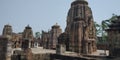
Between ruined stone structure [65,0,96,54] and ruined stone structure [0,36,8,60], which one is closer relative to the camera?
ruined stone structure [0,36,8,60]

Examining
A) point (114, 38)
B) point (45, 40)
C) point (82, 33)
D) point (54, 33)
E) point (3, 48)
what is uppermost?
point (54, 33)

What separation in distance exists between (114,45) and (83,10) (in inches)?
467

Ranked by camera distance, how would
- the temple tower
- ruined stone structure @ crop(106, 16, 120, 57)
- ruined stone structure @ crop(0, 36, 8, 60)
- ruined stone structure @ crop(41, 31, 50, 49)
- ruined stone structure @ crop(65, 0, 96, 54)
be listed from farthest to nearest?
1. ruined stone structure @ crop(41, 31, 50, 49)
2. the temple tower
3. ruined stone structure @ crop(65, 0, 96, 54)
4. ruined stone structure @ crop(0, 36, 8, 60)
5. ruined stone structure @ crop(106, 16, 120, 57)

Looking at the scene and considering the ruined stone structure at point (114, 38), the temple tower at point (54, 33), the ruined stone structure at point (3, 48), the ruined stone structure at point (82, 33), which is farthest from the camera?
the temple tower at point (54, 33)

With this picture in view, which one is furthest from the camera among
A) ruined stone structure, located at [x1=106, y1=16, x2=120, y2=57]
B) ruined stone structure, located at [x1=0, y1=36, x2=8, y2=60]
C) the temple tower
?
the temple tower

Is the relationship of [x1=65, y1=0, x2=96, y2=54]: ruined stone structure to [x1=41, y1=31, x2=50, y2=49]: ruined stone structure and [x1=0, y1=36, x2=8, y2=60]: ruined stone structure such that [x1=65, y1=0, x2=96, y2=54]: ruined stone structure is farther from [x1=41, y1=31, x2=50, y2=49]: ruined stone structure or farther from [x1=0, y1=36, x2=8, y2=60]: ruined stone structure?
[x1=41, y1=31, x2=50, y2=49]: ruined stone structure

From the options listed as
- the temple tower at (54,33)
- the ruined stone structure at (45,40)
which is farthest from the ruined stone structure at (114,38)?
the ruined stone structure at (45,40)

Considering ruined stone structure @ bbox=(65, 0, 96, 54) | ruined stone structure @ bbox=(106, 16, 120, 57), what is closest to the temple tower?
ruined stone structure @ bbox=(65, 0, 96, 54)

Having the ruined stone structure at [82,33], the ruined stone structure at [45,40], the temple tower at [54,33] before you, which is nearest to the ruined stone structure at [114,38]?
the ruined stone structure at [82,33]

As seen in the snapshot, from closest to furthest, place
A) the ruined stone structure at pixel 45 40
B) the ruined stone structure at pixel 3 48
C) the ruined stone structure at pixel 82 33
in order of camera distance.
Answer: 1. the ruined stone structure at pixel 3 48
2. the ruined stone structure at pixel 82 33
3. the ruined stone structure at pixel 45 40

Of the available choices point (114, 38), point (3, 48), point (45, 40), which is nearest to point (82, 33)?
point (114, 38)

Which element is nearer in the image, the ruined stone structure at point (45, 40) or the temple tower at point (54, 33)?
the temple tower at point (54, 33)

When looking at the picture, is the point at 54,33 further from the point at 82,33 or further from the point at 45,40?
the point at 82,33

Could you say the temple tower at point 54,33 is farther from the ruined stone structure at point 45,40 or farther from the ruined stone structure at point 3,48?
the ruined stone structure at point 3,48
